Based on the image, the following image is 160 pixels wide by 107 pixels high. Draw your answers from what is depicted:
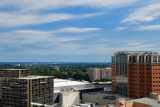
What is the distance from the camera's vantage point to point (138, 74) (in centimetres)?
10688

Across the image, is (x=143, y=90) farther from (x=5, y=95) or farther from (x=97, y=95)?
(x=5, y=95)

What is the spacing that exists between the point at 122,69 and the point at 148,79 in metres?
15.2

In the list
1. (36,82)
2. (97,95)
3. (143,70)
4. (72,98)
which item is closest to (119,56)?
(143,70)

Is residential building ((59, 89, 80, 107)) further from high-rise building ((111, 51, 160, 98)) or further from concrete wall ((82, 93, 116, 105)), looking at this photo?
high-rise building ((111, 51, 160, 98))

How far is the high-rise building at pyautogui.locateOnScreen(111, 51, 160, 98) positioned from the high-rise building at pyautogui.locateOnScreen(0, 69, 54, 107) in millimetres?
53447

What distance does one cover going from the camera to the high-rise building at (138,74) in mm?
104750

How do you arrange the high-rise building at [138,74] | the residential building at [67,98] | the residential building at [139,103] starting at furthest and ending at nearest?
the residential building at [67,98]
the high-rise building at [138,74]
the residential building at [139,103]

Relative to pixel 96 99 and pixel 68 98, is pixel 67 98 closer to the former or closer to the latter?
pixel 68 98

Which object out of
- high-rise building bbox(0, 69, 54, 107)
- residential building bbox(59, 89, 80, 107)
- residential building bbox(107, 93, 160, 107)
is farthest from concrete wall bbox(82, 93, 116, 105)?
high-rise building bbox(0, 69, 54, 107)

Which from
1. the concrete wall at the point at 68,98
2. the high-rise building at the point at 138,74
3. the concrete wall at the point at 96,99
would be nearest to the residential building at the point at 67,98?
the concrete wall at the point at 68,98

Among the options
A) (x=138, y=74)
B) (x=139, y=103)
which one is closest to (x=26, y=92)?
(x=139, y=103)

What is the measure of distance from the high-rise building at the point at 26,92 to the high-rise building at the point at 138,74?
53447 millimetres

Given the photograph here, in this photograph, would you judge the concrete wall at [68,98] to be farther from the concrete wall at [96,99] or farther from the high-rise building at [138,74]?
the high-rise building at [138,74]

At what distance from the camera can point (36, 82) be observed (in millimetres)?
65875
